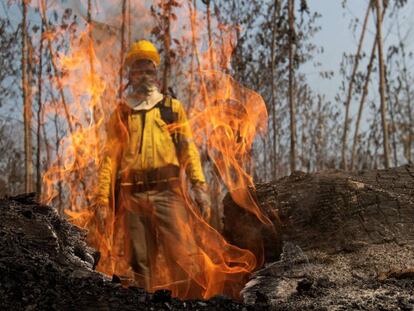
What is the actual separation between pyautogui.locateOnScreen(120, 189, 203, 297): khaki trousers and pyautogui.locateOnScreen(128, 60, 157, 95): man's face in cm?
96

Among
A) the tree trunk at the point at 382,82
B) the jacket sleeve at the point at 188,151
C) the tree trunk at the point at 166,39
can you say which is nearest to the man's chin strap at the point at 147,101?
the jacket sleeve at the point at 188,151

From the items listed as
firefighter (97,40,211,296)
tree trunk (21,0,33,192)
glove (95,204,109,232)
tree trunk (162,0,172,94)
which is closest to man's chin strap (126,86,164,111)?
firefighter (97,40,211,296)

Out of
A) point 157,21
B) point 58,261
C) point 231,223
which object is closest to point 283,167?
point 157,21

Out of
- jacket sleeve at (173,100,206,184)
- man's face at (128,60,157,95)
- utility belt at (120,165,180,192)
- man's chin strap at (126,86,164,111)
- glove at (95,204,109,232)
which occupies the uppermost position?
man's face at (128,60,157,95)

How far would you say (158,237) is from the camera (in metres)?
4.69

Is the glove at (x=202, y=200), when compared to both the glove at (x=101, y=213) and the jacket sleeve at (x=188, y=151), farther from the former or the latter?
the glove at (x=101, y=213)

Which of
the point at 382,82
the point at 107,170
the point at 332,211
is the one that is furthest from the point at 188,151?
the point at 382,82

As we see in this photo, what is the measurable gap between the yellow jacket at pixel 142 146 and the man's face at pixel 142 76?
201 millimetres

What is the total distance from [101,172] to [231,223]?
1.35 metres

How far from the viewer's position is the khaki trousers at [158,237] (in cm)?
457

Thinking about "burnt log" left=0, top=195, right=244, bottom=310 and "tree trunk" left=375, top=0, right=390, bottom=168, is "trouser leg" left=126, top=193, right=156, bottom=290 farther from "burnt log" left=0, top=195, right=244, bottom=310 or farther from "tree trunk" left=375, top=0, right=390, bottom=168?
"tree trunk" left=375, top=0, right=390, bottom=168

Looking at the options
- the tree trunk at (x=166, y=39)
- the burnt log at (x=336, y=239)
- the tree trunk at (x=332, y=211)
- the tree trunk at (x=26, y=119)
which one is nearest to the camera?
the burnt log at (x=336, y=239)

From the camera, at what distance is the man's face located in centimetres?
475

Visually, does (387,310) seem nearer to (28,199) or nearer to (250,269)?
(250,269)
